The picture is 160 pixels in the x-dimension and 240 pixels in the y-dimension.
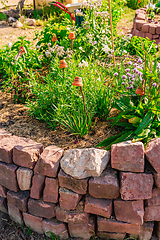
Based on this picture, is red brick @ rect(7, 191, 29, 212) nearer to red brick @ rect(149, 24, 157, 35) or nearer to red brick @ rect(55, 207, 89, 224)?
red brick @ rect(55, 207, 89, 224)

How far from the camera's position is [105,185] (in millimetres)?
1968

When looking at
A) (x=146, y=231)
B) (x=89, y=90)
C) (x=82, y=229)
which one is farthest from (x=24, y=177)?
(x=146, y=231)

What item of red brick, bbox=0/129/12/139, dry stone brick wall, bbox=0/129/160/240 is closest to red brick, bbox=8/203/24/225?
dry stone brick wall, bbox=0/129/160/240

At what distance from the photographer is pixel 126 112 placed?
2.38 meters

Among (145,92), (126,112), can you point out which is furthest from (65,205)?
(145,92)

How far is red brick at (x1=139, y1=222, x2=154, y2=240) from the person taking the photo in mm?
2193

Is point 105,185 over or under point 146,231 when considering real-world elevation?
over

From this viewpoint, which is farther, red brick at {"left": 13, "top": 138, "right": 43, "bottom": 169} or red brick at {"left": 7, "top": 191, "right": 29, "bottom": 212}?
red brick at {"left": 7, "top": 191, "right": 29, "bottom": 212}

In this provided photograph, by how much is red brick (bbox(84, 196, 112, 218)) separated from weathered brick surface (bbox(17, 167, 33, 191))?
0.58 m

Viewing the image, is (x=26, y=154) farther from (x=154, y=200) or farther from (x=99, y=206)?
(x=154, y=200)

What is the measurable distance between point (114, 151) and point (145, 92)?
758mm

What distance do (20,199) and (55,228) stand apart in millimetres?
442

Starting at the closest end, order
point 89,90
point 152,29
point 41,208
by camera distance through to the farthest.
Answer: point 41,208 < point 89,90 < point 152,29

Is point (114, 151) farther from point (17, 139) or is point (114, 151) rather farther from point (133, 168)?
point (17, 139)
